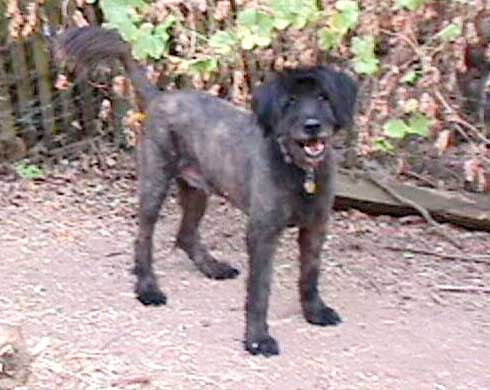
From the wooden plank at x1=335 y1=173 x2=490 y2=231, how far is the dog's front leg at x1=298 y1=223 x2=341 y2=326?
5.82 feet

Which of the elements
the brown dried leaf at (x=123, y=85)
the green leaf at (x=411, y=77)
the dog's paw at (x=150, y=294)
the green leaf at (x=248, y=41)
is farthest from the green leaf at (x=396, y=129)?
the brown dried leaf at (x=123, y=85)

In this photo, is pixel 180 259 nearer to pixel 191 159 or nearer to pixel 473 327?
pixel 191 159

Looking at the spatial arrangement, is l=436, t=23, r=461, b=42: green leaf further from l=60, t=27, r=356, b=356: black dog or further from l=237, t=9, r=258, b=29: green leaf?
l=237, t=9, r=258, b=29: green leaf

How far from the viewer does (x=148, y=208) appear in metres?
6.73

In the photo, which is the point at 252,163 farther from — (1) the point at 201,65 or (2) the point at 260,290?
(1) the point at 201,65

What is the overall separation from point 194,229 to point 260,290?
122 cm

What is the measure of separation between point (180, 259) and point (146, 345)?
136 cm

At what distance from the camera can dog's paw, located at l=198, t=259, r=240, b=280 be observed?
7.00 meters

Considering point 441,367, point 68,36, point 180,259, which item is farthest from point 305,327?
point 68,36

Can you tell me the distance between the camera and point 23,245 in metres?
7.59

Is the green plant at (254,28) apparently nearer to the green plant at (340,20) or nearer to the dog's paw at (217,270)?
the green plant at (340,20)

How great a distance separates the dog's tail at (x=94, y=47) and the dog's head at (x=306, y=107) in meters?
1.27

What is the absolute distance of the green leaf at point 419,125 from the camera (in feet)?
20.9

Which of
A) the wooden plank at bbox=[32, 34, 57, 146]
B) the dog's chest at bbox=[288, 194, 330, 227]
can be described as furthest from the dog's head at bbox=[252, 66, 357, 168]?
the wooden plank at bbox=[32, 34, 57, 146]
